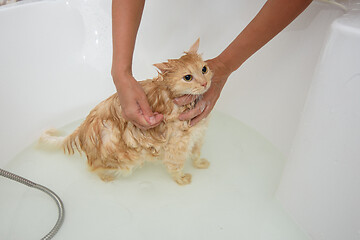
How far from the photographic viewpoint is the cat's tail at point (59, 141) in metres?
1.30

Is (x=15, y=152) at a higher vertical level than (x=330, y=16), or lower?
lower

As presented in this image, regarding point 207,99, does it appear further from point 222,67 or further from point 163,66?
point 163,66

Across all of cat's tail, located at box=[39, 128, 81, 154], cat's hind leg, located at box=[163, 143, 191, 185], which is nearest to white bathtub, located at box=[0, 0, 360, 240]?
cat's tail, located at box=[39, 128, 81, 154]

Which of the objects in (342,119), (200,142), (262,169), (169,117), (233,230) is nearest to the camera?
(342,119)

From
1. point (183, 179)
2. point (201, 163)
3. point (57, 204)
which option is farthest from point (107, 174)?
point (201, 163)

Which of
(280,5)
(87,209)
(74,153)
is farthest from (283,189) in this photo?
(74,153)

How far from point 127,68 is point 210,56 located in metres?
0.81

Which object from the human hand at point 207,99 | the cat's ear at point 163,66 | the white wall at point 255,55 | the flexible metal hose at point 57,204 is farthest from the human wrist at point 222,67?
the flexible metal hose at point 57,204

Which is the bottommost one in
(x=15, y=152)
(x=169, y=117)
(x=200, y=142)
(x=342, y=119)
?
(x=15, y=152)

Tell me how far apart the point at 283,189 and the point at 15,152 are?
4.24 ft

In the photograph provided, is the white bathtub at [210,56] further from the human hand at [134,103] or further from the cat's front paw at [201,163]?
the human hand at [134,103]

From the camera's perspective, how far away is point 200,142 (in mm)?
1335

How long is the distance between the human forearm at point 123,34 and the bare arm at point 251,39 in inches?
9.5

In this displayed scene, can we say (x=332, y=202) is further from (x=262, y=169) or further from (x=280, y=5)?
(x=280, y=5)
